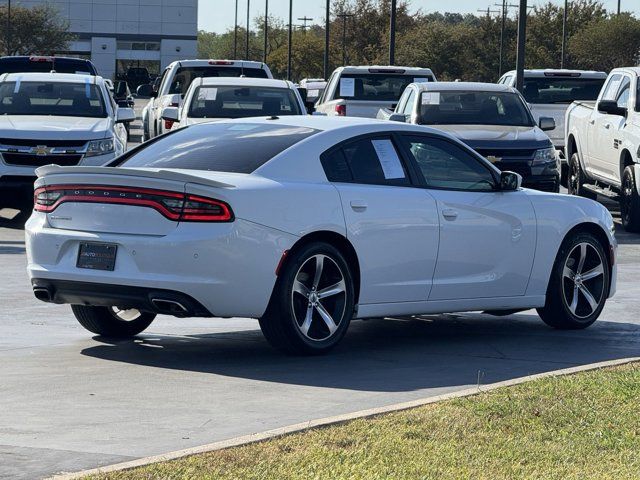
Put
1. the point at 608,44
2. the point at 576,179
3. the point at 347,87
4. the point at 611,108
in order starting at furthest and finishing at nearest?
the point at 608,44
the point at 347,87
the point at 576,179
the point at 611,108

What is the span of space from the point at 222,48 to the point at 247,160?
143385mm

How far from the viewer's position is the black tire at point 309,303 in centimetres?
915

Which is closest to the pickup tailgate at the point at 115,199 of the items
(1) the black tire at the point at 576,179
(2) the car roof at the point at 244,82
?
(2) the car roof at the point at 244,82

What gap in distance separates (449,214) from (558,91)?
1798 centimetres

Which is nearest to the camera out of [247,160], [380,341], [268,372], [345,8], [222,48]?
[268,372]

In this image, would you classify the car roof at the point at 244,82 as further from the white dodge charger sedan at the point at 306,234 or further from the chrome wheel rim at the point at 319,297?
the chrome wheel rim at the point at 319,297

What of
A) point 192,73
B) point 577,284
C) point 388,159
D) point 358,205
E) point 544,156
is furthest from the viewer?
point 192,73

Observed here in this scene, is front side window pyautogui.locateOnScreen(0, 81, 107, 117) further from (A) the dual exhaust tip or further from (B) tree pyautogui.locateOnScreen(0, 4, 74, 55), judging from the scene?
(B) tree pyautogui.locateOnScreen(0, 4, 74, 55)

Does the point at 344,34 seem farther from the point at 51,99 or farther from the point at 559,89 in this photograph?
the point at 51,99

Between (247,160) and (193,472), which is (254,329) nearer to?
(247,160)

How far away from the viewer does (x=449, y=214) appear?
33.3ft

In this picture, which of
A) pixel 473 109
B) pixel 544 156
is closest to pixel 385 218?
pixel 544 156

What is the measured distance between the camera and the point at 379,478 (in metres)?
5.96

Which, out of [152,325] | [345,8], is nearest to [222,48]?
[345,8]
